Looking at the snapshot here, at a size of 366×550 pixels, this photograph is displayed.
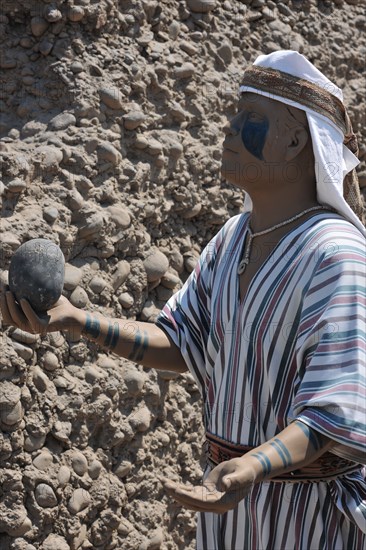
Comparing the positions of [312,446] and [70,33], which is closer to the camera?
[312,446]

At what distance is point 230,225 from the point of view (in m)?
3.13

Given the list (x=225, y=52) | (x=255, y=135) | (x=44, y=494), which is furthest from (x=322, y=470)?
(x=225, y=52)

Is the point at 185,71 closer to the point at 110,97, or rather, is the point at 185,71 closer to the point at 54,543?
the point at 110,97

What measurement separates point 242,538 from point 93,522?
111cm

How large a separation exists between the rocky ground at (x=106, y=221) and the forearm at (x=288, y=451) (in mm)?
1350

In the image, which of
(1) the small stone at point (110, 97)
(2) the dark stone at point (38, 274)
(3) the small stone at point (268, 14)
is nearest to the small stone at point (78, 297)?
(1) the small stone at point (110, 97)

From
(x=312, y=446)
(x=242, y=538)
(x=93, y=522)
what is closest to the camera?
(x=312, y=446)

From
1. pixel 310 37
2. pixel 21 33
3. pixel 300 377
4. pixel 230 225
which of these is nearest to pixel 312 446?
pixel 300 377

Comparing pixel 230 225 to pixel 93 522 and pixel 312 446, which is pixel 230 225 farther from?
pixel 93 522

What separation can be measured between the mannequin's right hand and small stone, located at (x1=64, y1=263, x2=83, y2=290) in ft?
2.89

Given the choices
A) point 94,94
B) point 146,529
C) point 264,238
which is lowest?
point 146,529

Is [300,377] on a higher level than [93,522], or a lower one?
higher

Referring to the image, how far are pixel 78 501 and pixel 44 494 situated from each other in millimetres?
148

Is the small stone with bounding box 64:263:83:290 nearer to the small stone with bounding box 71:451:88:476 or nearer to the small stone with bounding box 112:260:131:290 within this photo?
the small stone with bounding box 112:260:131:290
